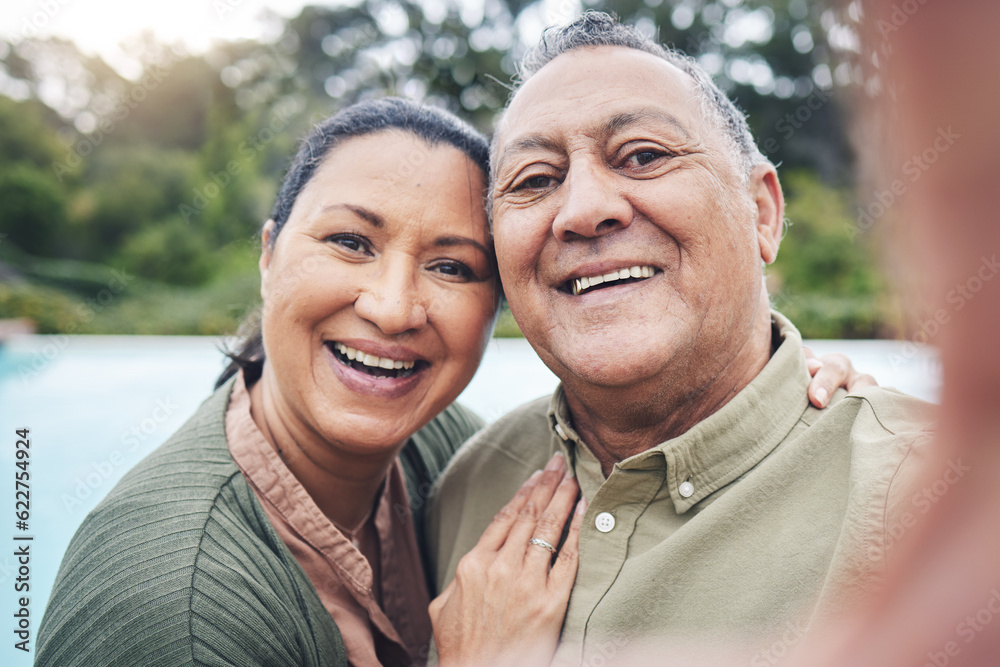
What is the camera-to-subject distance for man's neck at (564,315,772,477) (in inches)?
64.3

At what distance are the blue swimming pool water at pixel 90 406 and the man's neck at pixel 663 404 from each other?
0.77m

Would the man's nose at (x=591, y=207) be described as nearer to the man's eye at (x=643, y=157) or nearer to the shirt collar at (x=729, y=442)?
the man's eye at (x=643, y=157)

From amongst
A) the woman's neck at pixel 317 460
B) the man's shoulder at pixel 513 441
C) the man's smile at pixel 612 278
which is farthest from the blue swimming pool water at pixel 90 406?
the man's smile at pixel 612 278

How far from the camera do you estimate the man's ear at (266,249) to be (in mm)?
2031

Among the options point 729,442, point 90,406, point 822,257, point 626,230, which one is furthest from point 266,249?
point 822,257

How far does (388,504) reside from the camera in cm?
224

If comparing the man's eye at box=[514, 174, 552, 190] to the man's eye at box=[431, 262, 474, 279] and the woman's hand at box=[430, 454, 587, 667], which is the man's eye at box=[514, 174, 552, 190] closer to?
the man's eye at box=[431, 262, 474, 279]

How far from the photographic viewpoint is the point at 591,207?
5.12 feet

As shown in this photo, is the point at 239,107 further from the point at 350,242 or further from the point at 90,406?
the point at 350,242

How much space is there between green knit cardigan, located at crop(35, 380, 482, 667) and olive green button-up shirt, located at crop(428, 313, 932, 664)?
27.3 inches

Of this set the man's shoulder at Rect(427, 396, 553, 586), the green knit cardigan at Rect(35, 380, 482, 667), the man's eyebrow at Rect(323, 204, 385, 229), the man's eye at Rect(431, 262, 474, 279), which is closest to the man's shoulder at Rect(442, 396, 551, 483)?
the man's shoulder at Rect(427, 396, 553, 586)

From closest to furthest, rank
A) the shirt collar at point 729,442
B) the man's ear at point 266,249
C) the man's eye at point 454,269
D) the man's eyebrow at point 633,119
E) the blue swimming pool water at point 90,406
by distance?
the shirt collar at point 729,442
the man's eyebrow at point 633,119
the man's eye at point 454,269
the man's ear at point 266,249
the blue swimming pool water at point 90,406

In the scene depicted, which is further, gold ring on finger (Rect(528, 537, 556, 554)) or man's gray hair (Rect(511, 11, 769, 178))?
man's gray hair (Rect(511, 11, 769, 178))

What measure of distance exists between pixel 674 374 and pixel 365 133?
3.84ft
